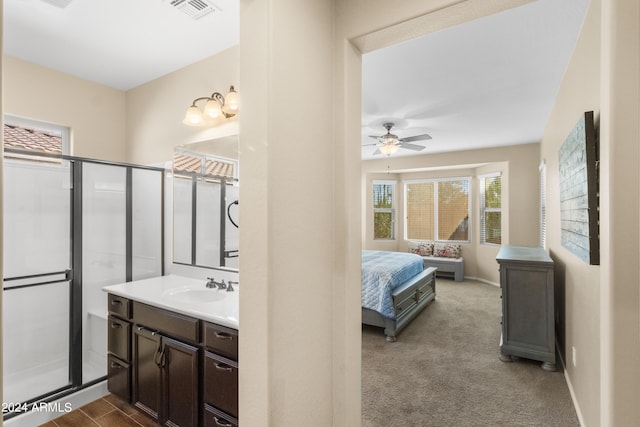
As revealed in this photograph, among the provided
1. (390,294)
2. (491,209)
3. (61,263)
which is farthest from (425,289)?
(61,263)

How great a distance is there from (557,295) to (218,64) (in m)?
3.82

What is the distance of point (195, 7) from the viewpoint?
1.96 metres

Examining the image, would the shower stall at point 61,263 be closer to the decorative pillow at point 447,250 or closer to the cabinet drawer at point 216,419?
the cabinet drawer at point 216,419

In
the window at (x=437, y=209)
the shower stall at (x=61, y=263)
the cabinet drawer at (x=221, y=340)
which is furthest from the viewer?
the window at (x=437, y=209)

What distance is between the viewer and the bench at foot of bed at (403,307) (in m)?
3.64

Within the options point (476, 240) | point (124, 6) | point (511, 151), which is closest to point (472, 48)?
point (124, 6)

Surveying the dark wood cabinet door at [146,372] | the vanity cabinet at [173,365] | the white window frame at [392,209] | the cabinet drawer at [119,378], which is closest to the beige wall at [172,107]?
the vanity cabinet at [173,365]

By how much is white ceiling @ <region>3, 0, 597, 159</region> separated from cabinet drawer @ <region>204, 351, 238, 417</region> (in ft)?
6.92

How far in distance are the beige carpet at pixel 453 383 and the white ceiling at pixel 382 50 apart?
271 cm

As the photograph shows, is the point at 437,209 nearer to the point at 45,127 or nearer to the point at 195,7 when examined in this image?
the point at 195,7

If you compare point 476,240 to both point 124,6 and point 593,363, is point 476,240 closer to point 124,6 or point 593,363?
point 593,363

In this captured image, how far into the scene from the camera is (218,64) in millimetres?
2521

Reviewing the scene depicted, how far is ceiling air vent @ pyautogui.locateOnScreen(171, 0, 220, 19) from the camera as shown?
75.2 inches

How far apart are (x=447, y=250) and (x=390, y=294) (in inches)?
157
